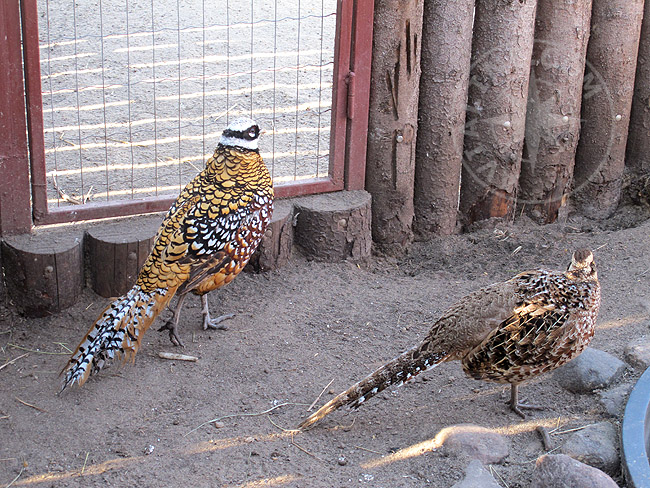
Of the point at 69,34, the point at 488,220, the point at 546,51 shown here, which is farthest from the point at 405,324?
the point at 69,34

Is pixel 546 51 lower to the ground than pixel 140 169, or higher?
higher

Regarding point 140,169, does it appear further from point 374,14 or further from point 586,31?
point 586,31

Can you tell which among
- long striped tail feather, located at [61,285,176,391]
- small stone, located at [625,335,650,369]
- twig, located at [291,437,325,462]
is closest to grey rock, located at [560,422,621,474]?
small stone, located at [625,335,650,369]

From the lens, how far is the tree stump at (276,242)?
5.20 meters

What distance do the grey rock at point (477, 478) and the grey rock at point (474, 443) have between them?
9cm

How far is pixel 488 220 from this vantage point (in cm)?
585

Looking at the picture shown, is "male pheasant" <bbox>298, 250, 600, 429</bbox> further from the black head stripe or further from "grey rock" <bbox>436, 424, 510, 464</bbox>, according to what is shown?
the black head stripe

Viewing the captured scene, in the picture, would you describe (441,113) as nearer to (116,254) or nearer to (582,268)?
(582,268)

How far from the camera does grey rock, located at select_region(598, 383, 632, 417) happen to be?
12.5ft

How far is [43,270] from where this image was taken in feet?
15.0

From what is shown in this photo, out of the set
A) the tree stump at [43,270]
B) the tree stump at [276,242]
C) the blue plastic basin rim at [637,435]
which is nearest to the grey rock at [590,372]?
the blue plastic basin rim at [637,435]

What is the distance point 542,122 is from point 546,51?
502mm

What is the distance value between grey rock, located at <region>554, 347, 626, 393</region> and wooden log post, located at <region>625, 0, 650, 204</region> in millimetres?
2377

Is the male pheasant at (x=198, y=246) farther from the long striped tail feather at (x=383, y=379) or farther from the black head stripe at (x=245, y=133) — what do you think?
the long striped tail feather at (x=383, y=379)
